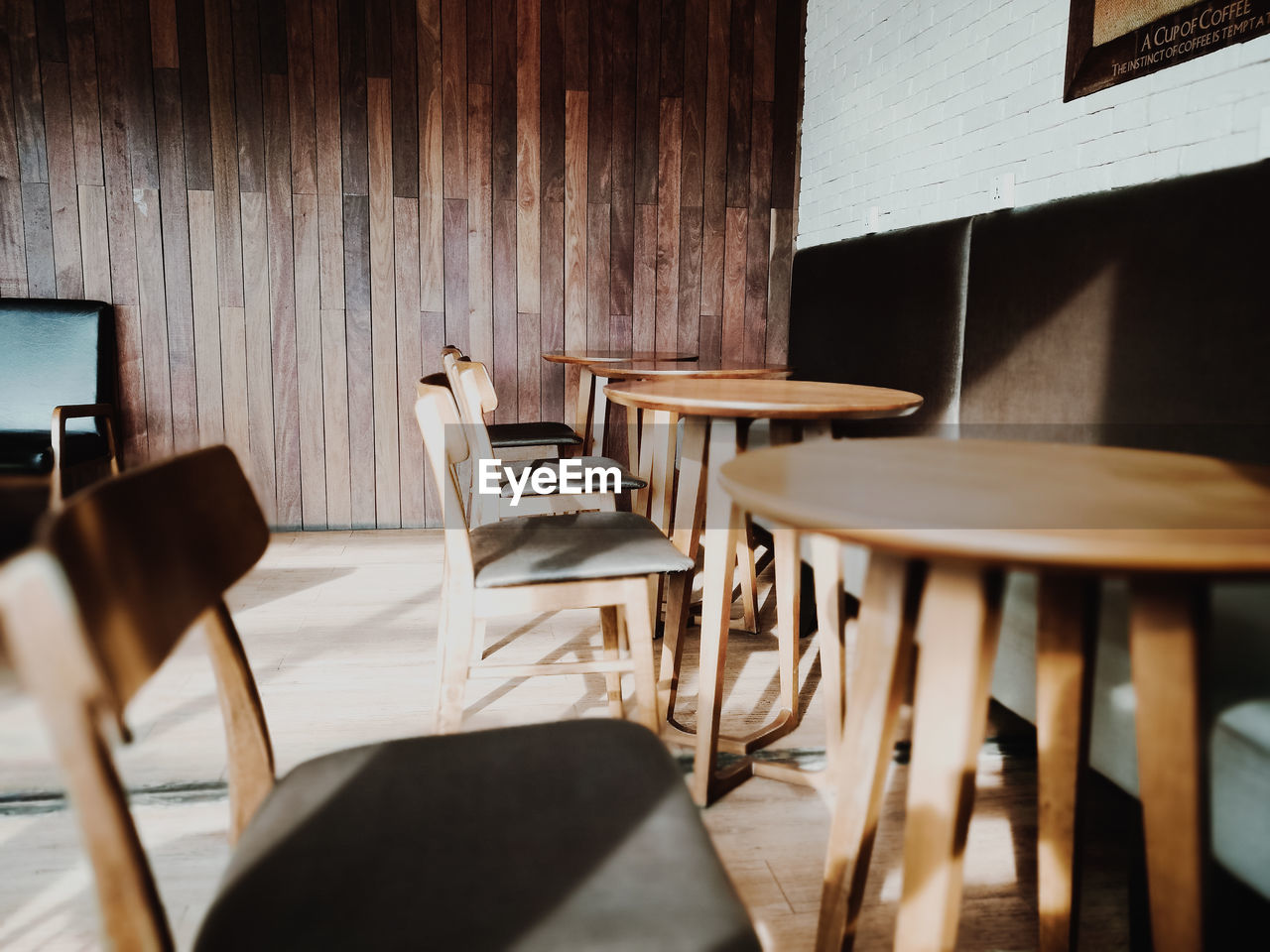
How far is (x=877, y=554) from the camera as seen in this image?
1012 mm

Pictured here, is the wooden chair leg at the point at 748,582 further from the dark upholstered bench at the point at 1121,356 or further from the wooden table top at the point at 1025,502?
the wooden table top at the point at 1025,502

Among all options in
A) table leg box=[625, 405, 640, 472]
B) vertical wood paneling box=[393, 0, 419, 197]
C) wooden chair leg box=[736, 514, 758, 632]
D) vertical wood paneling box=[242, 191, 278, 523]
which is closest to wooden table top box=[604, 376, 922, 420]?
wooden chair leg box=[736, 514, 758, 632]

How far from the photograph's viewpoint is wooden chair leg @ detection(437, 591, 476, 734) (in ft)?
5.10

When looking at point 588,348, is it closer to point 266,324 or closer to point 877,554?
point 266,324

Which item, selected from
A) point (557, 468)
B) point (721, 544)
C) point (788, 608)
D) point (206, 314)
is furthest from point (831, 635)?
point (206, 314)

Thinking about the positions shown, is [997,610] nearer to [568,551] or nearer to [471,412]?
[568,551]

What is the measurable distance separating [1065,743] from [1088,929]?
485 millimetres

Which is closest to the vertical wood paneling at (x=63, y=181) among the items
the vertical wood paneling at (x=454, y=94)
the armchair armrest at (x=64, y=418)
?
the armchair armrest at (x=64, y=418)

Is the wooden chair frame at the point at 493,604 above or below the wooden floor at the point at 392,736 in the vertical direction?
above

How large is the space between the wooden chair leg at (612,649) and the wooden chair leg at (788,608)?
1.20ft

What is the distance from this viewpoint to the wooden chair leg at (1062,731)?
1.07 m

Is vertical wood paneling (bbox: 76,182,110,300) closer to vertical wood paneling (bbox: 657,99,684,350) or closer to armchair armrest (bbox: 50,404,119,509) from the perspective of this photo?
armchair armrest (bbox: 50,404,119,509)

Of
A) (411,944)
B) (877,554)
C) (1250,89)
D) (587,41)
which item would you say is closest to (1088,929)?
(877,554)

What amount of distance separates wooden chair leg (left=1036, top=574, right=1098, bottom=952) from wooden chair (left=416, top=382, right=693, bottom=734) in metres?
0.68
